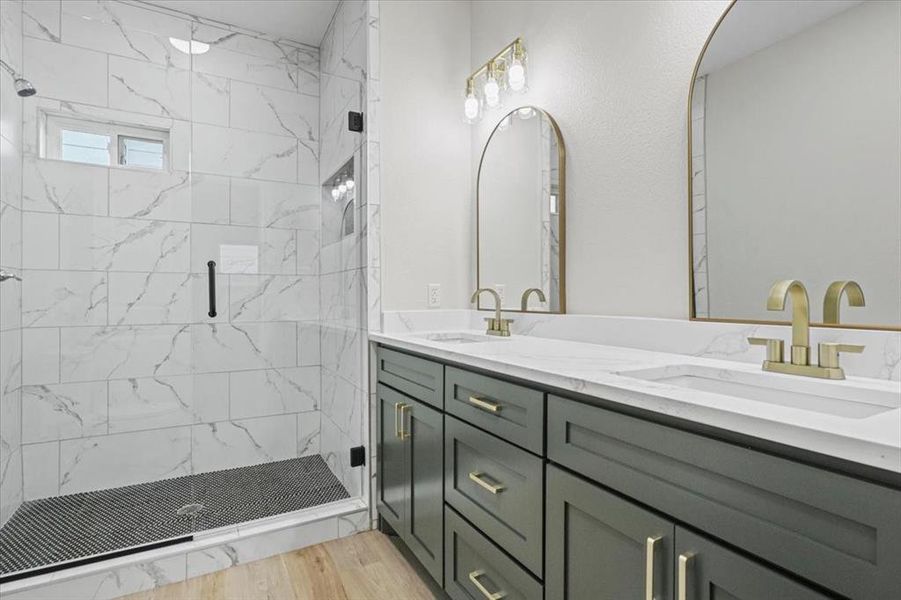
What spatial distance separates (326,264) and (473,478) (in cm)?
163

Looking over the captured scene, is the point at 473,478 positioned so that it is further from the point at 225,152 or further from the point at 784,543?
the point at 225,152

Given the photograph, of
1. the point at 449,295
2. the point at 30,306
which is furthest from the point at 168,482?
the point at 449,295

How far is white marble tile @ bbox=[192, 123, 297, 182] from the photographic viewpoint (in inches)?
99.1

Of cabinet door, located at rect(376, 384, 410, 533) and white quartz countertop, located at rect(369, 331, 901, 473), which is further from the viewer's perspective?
cabinet door, located at rect(376, 384, 410, 533)

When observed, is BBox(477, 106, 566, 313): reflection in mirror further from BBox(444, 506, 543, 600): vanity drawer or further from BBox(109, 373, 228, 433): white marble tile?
BBox(109, 373, 228, 433): white marble tile

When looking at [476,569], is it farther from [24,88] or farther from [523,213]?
[24,88]

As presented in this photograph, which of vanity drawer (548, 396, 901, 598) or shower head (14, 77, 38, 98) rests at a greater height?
shower head (14, 77, 38, 98)

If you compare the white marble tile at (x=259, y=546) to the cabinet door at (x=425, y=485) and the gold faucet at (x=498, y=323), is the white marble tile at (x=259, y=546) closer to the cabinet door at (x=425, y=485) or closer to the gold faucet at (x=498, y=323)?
the cabinet door at (x=425, y=485)

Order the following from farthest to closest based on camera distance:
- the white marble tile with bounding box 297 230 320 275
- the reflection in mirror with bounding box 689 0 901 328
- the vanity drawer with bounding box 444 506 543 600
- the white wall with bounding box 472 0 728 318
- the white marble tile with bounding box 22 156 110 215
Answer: the white marble tile with bounding box 297 230 320 275 → the white marble tile with bounding box 22 156 110 215 → the white wall with bounding box 472 0 728 318 → the vanity drawer with bounding box 444 506 543 600 → the reflection in mirror with bounding box 689 0 901 328

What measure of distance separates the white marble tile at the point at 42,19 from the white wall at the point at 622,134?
224 centimetres

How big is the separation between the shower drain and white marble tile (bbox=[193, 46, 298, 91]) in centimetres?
218

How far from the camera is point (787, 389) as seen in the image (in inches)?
38.9

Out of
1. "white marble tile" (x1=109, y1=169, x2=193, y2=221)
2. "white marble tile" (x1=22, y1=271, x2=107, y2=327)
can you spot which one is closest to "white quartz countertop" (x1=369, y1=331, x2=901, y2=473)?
"white marble tile" (x1=109, y1=169, x2=193, y2=221)

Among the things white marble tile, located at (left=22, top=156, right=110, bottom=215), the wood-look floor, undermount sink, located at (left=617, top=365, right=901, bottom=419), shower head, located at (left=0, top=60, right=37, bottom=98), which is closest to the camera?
undermount sink, located at (left=617, top=365, right=901, bottom=419)
